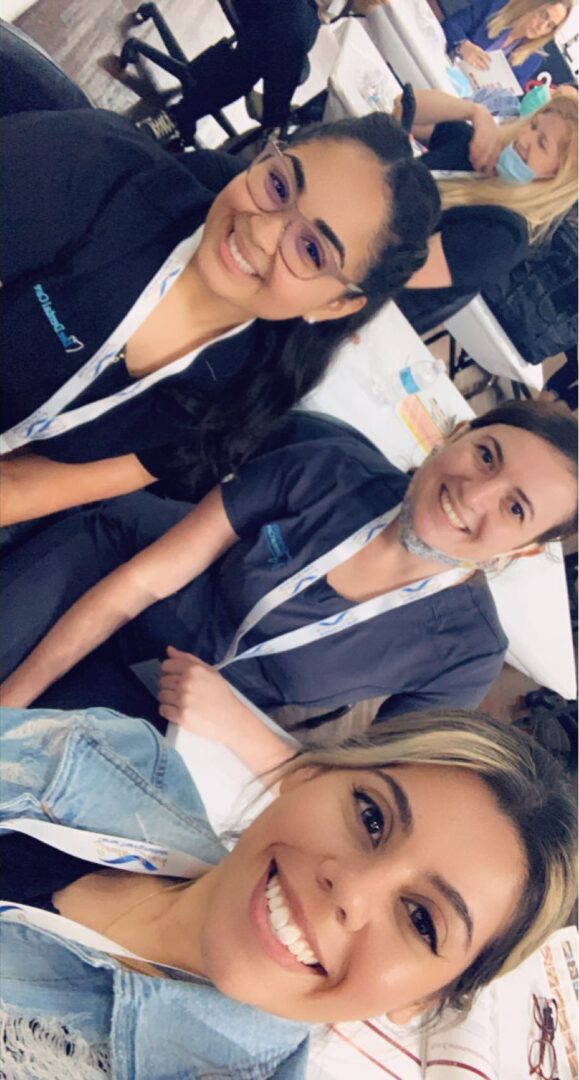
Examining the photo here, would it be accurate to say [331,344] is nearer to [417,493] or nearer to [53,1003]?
[417,493]

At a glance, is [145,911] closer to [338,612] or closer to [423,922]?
[423,922]

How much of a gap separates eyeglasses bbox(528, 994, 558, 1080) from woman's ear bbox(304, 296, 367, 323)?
854 millimetres

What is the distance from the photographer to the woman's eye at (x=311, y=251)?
0.59 metres

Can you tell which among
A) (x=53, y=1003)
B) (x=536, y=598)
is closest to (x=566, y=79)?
(x=536, y=598)

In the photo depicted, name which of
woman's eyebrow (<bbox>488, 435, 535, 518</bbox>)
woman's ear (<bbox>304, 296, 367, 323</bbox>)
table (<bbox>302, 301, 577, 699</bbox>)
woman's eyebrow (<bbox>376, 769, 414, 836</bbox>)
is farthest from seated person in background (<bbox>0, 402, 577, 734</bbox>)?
woman's eyebrow (<bbox>376, 769, 414, 836</bbox>)

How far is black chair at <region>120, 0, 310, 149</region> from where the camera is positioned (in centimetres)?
66

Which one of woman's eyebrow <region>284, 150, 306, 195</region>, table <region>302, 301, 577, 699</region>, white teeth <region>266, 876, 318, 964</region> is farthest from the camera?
table <region>302, 301, 577, 699</region>

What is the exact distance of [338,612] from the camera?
877mm

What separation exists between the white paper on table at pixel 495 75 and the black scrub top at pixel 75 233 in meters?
0.37

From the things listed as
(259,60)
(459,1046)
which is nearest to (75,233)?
(259,60)

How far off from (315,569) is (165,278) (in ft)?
1.39

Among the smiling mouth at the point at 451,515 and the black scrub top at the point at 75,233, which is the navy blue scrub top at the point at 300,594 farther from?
the black scrub top at the point at 75,233

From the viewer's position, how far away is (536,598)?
46.7 inches

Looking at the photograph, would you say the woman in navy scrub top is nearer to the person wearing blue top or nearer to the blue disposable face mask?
the blue disposable face mask
